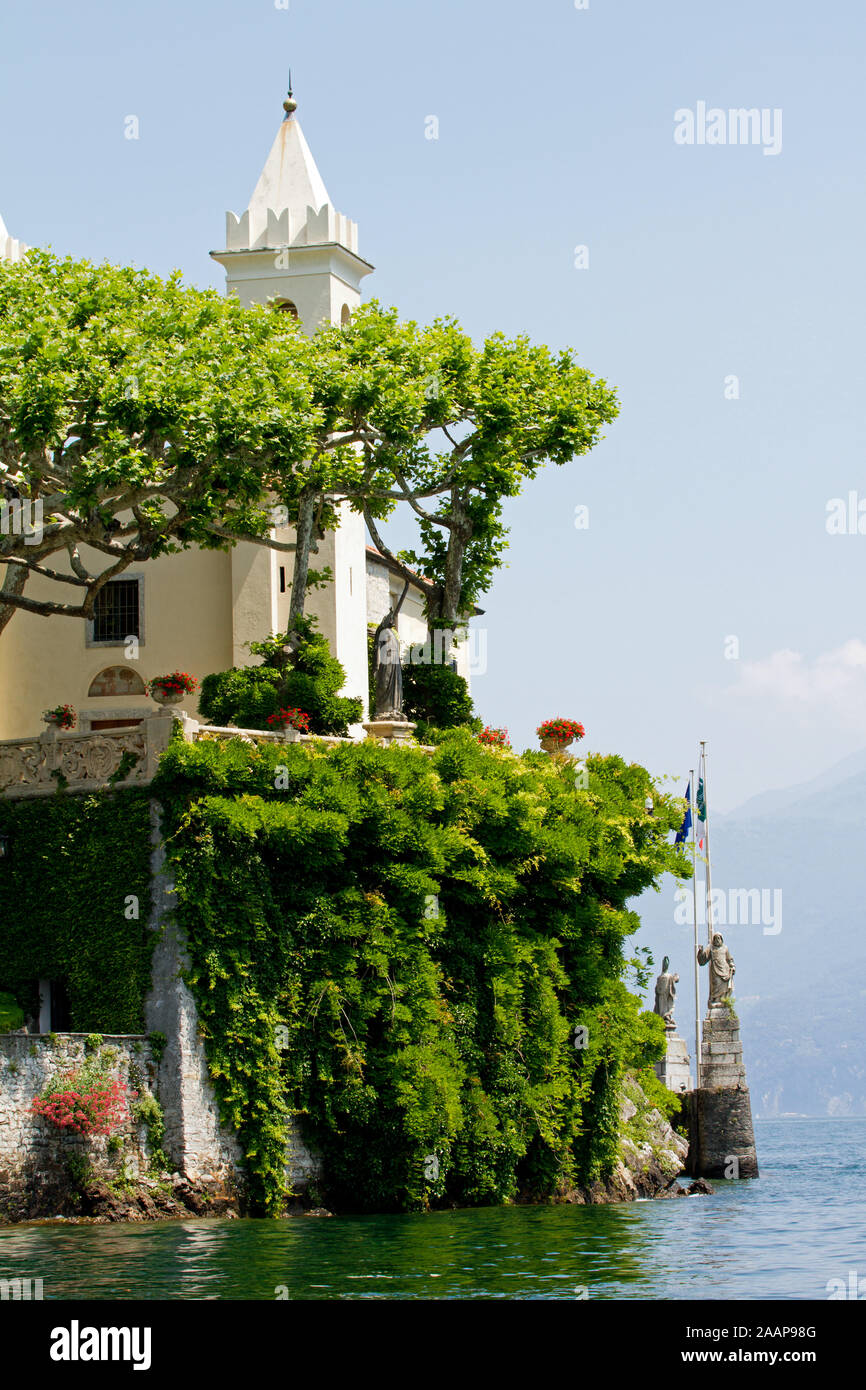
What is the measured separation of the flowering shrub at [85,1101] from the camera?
2917cm

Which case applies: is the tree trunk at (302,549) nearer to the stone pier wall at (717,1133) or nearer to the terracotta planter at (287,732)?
the terracotta planter at (287,732)

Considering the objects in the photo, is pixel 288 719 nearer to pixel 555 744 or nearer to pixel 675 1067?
pixel 555 744

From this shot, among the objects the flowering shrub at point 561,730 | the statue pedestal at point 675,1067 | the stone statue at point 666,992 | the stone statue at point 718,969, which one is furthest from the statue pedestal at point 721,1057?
the flowering shrub at point 561,730

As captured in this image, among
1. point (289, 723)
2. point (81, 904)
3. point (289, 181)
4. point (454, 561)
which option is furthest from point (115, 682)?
point (289, 181)

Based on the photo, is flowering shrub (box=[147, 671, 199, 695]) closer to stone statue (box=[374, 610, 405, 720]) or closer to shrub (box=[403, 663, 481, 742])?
stone statue (box=[374, 610, 405, 720])

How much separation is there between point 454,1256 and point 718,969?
33323 millimetres

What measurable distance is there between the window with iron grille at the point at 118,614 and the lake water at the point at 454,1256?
17.7m

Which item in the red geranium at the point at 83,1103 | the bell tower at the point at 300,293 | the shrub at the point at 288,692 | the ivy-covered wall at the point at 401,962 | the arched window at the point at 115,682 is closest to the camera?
the red geranium at the point at 83,1103

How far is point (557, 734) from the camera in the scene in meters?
39.7

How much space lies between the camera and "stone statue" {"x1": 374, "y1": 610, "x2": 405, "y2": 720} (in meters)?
37.7

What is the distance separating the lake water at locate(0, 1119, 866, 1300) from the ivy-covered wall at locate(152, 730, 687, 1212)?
1.58 m

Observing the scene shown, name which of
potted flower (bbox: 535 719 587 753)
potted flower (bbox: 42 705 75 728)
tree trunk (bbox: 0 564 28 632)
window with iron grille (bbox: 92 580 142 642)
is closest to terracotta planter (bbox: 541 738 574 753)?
potted flower (bbox: 535 719 587 753)
